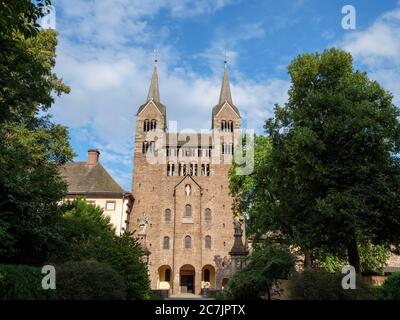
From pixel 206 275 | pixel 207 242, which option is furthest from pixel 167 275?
pixel 207 242

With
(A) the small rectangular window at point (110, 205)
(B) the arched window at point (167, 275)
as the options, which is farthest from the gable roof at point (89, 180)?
(B) the arched window at point (167, 275)

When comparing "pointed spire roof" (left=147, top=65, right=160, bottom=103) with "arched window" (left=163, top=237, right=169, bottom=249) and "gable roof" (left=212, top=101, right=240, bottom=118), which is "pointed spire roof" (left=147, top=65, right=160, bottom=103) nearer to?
"gable roof" (left=212, top=101, right=240, bottom=118)

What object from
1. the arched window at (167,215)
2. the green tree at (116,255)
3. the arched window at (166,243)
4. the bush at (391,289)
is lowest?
the bush at (391,289)

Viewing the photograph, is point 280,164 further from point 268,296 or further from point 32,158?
point 32,158

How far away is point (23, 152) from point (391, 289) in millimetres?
14472

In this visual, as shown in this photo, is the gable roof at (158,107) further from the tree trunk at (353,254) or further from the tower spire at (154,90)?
the tree trunk at (353,254)

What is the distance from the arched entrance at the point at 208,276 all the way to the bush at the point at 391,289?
3733cm

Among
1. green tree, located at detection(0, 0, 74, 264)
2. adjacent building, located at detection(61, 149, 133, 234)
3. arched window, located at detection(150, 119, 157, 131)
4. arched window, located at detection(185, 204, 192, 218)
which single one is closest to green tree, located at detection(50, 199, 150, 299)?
green tree, located at detection(0, 0, 74, 264)

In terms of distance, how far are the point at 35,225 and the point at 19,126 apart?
7627mm

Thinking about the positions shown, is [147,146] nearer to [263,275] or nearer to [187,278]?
[187,278]

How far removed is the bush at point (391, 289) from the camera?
1394 centimetres

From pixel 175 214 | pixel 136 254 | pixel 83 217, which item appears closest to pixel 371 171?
pixel 136 254

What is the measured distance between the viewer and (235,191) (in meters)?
32.8

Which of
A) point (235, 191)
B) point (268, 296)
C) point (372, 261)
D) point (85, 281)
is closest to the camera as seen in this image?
point (85, 281)
